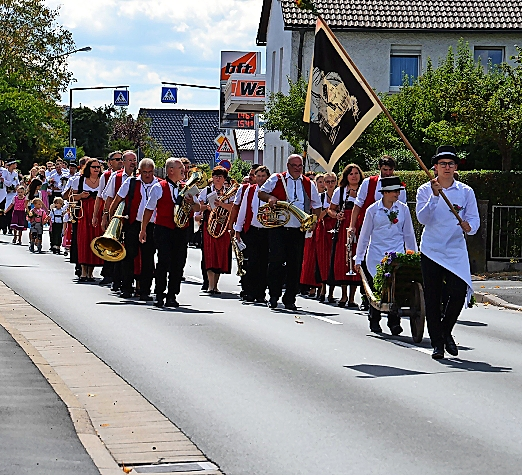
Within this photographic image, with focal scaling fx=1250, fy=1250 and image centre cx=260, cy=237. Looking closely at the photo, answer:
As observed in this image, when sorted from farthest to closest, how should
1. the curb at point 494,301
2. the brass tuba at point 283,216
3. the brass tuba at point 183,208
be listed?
the curb at point 494,301, the brass tuba at point 283,216, the brass tuba at point 183,208

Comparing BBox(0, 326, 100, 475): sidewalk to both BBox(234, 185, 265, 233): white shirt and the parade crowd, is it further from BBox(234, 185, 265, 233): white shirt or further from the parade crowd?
BBox(234, 185, 265, 233): white shirt

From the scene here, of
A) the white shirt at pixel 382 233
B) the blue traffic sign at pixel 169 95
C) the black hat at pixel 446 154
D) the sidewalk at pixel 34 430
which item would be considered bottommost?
the sidewalk at pixel 34 430

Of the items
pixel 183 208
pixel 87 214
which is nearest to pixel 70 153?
pixel 87 214

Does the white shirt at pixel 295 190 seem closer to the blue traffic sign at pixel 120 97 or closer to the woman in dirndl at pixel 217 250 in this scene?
the woman in dirndl at pixel 217 250

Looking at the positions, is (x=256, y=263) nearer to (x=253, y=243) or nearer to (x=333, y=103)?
(x=253, y=243)

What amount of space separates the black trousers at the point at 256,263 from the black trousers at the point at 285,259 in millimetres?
915

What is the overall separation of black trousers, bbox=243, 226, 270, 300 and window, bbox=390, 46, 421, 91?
28.8 m

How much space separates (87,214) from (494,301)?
20.4 feet

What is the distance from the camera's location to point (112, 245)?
52.7ft

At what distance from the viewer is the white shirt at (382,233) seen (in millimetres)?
13000

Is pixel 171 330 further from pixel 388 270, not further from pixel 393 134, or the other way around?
pixel 393 134

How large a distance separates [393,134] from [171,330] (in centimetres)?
2113

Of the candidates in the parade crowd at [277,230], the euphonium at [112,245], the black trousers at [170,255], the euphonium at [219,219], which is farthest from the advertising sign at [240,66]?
the black trousers at [170,255]

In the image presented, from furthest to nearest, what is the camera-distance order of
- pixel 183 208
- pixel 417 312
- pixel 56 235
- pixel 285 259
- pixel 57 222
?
pixel 56 235
pixel 57 222
pixel 285 259
pixel 183 208
pixel 417 312
